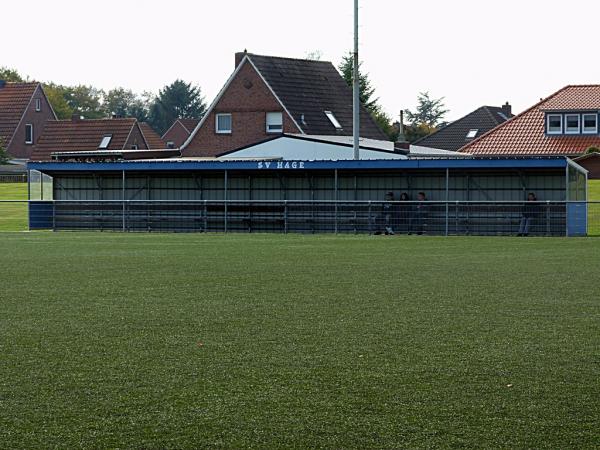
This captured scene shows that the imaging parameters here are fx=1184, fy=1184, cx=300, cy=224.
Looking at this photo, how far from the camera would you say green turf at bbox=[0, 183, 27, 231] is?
41438mm

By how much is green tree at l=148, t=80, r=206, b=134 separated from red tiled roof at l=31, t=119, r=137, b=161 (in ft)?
210

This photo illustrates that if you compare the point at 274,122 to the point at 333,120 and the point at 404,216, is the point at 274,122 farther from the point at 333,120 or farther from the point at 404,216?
the point at 404,216

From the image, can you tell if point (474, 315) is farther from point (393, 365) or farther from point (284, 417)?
point (284, 417)

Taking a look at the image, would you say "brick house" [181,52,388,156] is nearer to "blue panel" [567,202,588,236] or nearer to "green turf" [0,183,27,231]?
"green turf" [0,183,27,231]

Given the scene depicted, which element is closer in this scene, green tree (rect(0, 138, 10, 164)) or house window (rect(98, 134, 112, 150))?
house window (rect(98, 134, 112, 150))

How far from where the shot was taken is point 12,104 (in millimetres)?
93625

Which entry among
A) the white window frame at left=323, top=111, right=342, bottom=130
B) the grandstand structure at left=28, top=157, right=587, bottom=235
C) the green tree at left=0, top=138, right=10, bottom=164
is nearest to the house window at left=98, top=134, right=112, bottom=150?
the green tree at left=0, top=138, right=10, bottom=164

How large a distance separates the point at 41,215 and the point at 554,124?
32211 mm

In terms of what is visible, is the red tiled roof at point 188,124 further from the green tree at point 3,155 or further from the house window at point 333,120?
the house window at point 333,120

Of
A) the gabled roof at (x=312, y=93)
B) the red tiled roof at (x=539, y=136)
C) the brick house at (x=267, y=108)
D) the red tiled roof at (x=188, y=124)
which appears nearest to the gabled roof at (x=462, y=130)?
the red tiled roof at (x=539, y=136)

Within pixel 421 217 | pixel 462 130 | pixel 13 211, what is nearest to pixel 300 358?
pixel 421 217

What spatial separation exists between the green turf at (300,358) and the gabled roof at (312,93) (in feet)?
130

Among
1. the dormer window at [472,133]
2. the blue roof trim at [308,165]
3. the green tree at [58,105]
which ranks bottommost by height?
the blue roof trim at [308,165]

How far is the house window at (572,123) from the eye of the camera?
201ft
